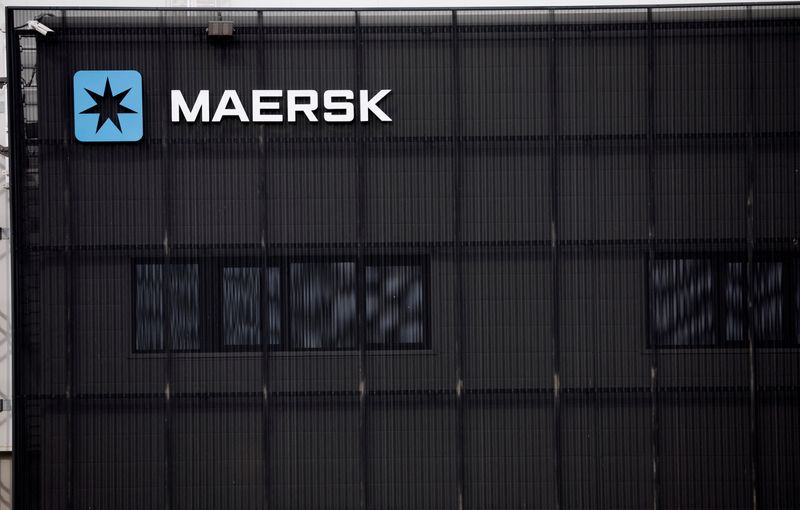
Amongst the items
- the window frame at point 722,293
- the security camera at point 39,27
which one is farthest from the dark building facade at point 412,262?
the security camera at point 39,27

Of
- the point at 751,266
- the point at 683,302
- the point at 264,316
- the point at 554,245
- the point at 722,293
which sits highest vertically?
the point at 554,245

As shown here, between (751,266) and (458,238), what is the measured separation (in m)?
4.67

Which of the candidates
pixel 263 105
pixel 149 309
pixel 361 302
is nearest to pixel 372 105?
pixel 263 105

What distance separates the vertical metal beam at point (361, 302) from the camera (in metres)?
13.0

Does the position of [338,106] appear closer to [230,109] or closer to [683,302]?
[230,109]

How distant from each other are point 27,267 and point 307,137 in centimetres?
489

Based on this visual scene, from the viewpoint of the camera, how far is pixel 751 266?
13008 mm

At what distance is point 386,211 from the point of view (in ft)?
43.0

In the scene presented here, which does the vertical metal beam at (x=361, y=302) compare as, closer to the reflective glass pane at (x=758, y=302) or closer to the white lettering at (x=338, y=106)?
the white lettering at (x=338, y=106)

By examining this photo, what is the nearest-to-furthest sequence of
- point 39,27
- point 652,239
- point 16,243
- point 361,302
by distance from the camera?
point 39,27 → point 16,243 → point 652,239 → point 361,302

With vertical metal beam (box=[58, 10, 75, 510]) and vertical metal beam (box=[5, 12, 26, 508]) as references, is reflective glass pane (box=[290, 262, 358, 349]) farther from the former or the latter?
vertical metal beam (box=[5, 12, 26, 508])

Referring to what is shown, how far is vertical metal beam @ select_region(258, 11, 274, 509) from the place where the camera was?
13016mm

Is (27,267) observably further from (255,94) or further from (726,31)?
(726,31)

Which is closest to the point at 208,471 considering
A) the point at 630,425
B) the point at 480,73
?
the point at 630,425
